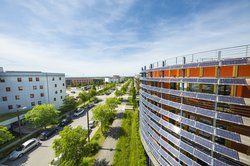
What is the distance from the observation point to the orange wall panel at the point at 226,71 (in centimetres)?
875

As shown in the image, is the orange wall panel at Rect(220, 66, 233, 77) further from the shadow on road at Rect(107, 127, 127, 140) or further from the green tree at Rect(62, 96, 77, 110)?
the green tree at Rect(62, 96, 77, 110)

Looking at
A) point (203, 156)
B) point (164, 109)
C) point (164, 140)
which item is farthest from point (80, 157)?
point (203, 156)

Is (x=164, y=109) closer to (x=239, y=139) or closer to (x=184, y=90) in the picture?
(x=184, y=90)

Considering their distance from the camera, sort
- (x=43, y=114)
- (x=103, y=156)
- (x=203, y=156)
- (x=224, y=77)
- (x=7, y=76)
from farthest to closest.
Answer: (x=7, y=76)
(x=43, y=114)
(x=103, y=156)
(x=203, y=156)
(x=224, y=77)

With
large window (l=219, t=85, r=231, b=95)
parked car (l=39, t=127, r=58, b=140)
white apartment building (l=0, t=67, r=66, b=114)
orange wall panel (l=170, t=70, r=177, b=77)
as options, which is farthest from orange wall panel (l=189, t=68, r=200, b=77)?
white apartment building (l=0, t=67, r=66, b=114)

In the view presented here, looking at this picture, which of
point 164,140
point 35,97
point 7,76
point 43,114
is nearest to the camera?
point 164,140

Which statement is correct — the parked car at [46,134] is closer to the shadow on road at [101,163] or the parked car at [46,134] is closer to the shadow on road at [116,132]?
the shadow on road at [116,132]

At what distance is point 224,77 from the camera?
895cm

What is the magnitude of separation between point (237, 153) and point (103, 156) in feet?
59.6

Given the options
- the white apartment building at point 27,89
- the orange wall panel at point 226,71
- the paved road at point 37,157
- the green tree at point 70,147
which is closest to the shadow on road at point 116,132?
the green tree at point 70,147

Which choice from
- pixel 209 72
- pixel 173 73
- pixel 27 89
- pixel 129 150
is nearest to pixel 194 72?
pixel 209 72

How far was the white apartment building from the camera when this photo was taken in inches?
1222

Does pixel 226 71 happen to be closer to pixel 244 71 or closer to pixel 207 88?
pixel 244 71

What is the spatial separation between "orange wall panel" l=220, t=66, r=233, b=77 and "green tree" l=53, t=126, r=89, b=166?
17746 millimetres
